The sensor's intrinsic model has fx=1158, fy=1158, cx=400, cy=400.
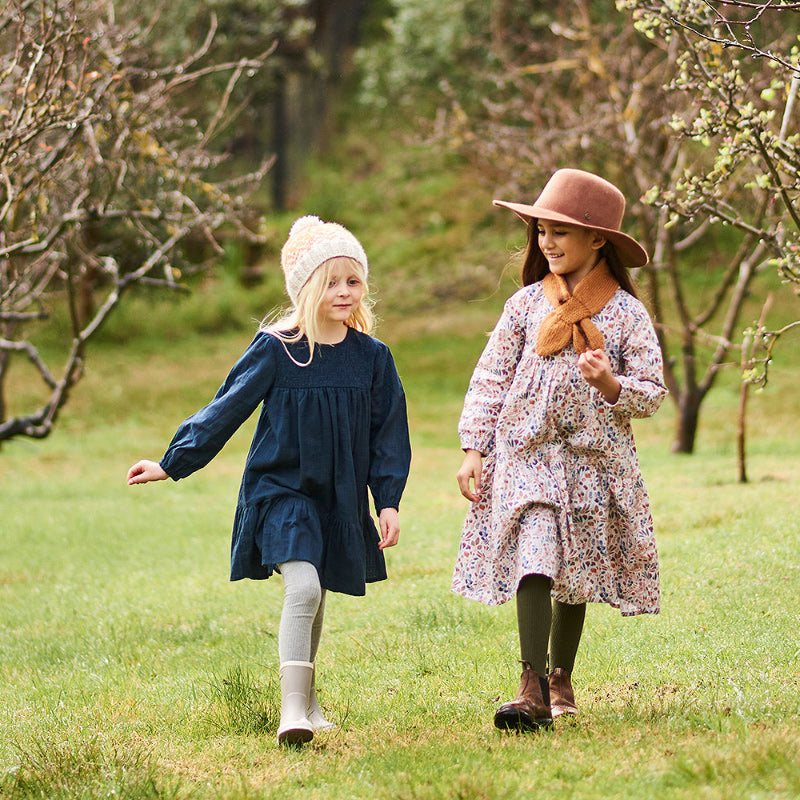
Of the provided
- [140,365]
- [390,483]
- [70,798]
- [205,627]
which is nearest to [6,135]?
[205,627]

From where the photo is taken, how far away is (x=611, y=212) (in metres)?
4.17

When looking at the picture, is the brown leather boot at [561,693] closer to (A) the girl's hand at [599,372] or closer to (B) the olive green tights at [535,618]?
(B) the olive green tights at [535,618]

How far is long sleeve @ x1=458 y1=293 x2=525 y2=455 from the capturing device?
408 cm

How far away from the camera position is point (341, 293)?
4.14 metres

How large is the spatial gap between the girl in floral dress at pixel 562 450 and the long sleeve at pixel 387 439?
251mm

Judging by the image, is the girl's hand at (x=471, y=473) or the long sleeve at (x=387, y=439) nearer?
the girl's hand at (x=471, y=473)

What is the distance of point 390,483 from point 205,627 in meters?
2.95

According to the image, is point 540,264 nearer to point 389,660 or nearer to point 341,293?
point 341,293

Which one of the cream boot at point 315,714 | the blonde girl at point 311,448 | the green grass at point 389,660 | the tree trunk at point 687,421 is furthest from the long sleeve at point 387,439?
the tree trunk at point 687,421

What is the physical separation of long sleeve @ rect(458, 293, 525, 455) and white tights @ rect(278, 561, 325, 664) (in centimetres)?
71

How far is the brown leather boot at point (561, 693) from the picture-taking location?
4027mm

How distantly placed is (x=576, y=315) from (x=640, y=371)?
29cm

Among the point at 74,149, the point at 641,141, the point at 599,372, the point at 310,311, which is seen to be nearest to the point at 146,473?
the point at 310,311

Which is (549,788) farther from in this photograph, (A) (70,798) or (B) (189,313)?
(B) (189,313)
